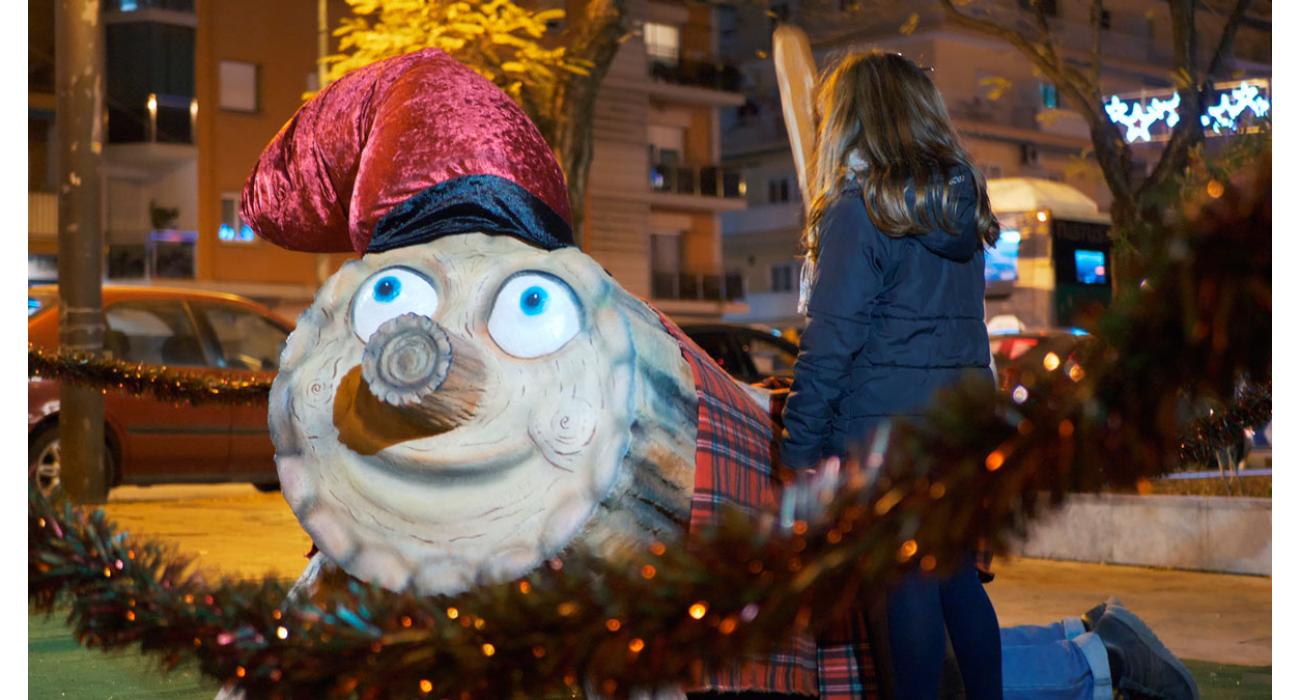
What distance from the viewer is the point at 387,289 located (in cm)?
277

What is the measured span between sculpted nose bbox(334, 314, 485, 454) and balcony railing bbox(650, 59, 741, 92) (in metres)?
35.3

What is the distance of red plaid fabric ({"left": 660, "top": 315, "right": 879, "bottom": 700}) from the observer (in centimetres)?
280

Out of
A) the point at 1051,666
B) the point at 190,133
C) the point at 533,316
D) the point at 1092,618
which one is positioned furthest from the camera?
the point at 190,133

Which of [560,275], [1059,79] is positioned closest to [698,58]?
[1059,79]

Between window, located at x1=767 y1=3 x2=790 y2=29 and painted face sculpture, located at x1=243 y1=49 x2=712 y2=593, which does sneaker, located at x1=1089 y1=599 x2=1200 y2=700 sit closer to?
painted face sculpture, located at x1=243 y1=49 x2=712 y2=593

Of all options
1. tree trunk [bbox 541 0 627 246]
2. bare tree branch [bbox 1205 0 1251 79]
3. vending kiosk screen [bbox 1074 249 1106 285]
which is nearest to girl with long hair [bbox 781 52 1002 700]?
tree trunk [bbox 541 0 627 246]

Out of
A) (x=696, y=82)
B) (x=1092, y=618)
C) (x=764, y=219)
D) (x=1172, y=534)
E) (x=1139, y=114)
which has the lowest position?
(x=1172, y=534)

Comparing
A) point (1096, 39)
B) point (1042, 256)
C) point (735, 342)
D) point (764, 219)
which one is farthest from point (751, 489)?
point (764, 219)

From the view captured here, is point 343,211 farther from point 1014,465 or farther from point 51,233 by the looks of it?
point 51,233

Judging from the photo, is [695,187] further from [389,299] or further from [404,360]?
[404,360]

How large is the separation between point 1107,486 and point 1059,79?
41.9 ft

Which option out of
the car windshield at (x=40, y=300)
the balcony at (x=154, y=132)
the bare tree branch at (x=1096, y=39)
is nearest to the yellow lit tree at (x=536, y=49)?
the car windshield at (x=40, y=300)

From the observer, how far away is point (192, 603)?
76.2 inches

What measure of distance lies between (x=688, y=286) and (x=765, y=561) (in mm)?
36907
